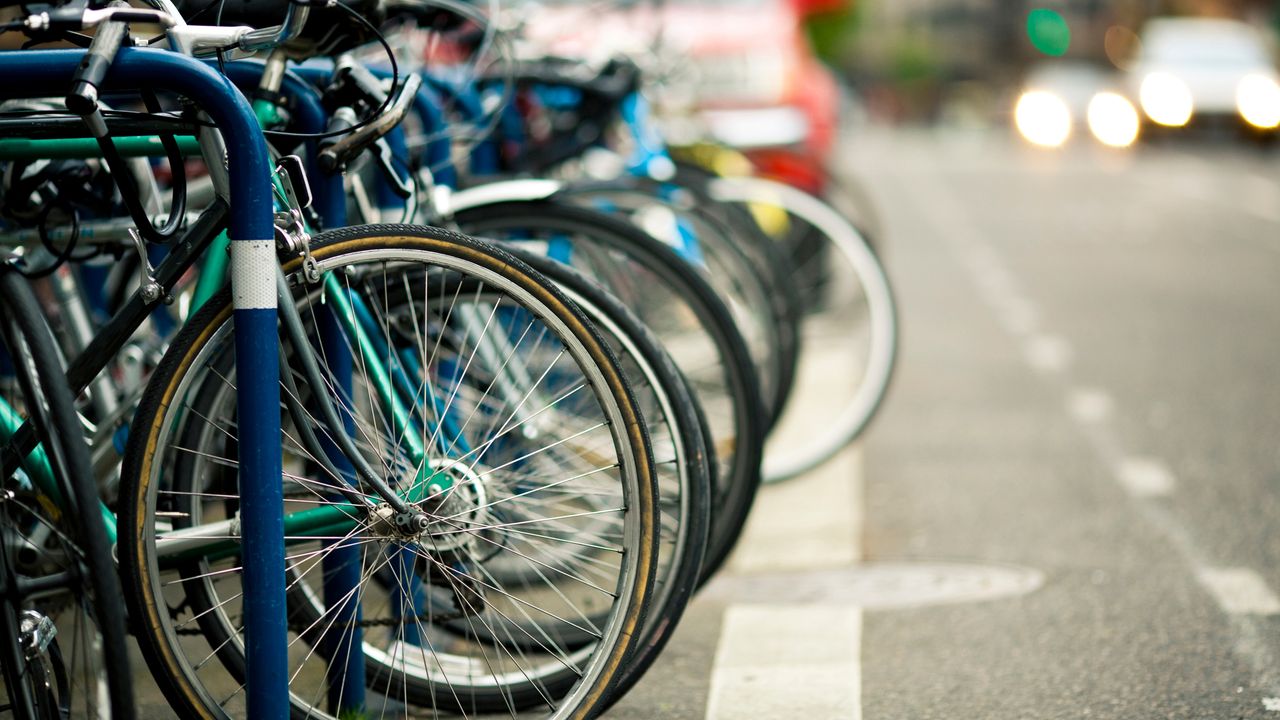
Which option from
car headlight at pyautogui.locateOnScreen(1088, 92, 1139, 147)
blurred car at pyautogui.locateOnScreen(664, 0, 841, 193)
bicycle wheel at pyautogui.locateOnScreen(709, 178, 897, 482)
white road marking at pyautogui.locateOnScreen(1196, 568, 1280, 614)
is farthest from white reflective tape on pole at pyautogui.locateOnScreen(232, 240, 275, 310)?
car headlight at pyautogui.locateOnScreen(1088, 92, 1139, 147)

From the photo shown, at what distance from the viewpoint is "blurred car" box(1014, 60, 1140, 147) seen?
2966 cm

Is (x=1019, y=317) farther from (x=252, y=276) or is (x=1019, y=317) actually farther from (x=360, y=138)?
(x=252, y=276)

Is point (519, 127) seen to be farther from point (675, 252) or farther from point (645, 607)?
point (645, 607)

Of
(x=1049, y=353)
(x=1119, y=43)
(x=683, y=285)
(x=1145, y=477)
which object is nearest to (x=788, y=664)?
(x=683, y=285)

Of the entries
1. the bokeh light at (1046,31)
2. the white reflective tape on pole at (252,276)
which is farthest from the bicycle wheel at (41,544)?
the bokeh light at (1046,31)

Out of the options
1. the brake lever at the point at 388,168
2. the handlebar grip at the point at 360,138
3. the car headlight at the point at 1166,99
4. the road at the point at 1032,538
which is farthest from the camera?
the car headlight at the point at 1166,99

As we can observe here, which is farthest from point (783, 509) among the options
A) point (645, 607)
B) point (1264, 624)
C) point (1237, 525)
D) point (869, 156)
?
point (869, 156)

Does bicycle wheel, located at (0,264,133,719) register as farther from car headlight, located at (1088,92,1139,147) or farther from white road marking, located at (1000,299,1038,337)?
car headlight, located at (1088,92,1139,147)

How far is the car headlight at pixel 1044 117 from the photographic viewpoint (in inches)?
1257

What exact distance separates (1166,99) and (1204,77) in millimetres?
672

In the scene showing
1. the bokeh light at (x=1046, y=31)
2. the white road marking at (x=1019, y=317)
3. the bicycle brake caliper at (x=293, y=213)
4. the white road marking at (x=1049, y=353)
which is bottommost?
the white road marking at (x=1049, y=353)

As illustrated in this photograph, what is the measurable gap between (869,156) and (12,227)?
1108 inches

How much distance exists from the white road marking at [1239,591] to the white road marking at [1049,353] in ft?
10.7

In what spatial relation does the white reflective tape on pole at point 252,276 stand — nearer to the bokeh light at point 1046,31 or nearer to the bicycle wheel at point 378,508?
the bicycle wheel at point 378,508
